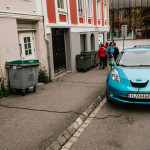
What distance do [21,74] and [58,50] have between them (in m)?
5.33

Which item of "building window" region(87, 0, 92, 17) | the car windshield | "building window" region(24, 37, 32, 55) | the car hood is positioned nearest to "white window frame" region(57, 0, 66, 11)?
"building window" region(24, 37, 32, 55)

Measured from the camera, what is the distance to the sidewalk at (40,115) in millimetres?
3998

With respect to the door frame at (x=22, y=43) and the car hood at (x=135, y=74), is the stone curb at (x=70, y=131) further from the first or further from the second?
the door frame at (x=22, y=43)

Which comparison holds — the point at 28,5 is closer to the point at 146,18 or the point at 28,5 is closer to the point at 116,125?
the point at 116,125

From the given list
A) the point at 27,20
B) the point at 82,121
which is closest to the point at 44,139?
the point at 82,121

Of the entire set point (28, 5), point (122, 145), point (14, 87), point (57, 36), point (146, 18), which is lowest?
point (122, 145)

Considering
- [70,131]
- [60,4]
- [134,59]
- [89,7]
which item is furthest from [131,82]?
[89,7]

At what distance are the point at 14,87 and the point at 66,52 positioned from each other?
634cm

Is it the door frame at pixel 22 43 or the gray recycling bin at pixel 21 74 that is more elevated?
the door frame at pixel 22 43

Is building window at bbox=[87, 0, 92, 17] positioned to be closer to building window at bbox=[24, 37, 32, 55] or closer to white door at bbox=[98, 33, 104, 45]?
white door at bbox=[98, 33, 104, 45]

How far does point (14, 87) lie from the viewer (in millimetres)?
7395

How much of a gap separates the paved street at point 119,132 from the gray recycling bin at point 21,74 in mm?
3009

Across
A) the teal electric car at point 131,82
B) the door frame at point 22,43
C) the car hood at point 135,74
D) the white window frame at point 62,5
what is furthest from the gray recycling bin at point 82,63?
the car hood at point 135,74

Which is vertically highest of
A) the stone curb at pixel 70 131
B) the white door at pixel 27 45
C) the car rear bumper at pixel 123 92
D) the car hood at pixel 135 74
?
the white door at pixel 27 45
